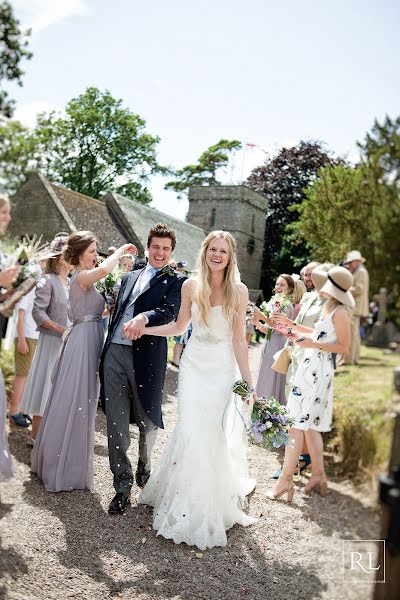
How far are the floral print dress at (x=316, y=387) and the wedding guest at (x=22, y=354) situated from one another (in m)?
3.56

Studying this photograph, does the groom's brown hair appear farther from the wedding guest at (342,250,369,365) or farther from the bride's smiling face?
the wedding guest at (342,250,369,365)

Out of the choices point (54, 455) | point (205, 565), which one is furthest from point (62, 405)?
point (205, 565)

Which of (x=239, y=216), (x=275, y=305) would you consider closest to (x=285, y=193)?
(x=239, y=216)

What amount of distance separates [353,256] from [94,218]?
46.6 feet

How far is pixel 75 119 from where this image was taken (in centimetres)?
462

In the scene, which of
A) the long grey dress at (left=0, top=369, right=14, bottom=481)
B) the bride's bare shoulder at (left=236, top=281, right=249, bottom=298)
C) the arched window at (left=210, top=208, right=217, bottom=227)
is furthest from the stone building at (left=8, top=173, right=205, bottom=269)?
the long grey dress at (left=0, top=369, right=14, bottom=481)

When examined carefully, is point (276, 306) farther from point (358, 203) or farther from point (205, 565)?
point (358, 203)

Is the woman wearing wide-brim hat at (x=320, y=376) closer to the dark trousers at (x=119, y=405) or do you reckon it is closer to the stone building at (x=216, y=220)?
the stone building at (x=216, y=220)

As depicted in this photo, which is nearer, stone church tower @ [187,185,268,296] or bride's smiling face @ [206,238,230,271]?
stone church tower @ [187,185,268,296]

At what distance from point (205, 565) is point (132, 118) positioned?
3475 mm

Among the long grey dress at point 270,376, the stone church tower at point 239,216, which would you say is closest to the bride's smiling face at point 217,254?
the stone church tower at point 239,216

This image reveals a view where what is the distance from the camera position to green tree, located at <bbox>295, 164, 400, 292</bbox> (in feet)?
6.91

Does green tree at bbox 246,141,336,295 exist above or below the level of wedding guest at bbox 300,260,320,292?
above

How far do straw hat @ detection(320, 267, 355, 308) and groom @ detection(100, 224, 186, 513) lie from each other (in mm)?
2373
